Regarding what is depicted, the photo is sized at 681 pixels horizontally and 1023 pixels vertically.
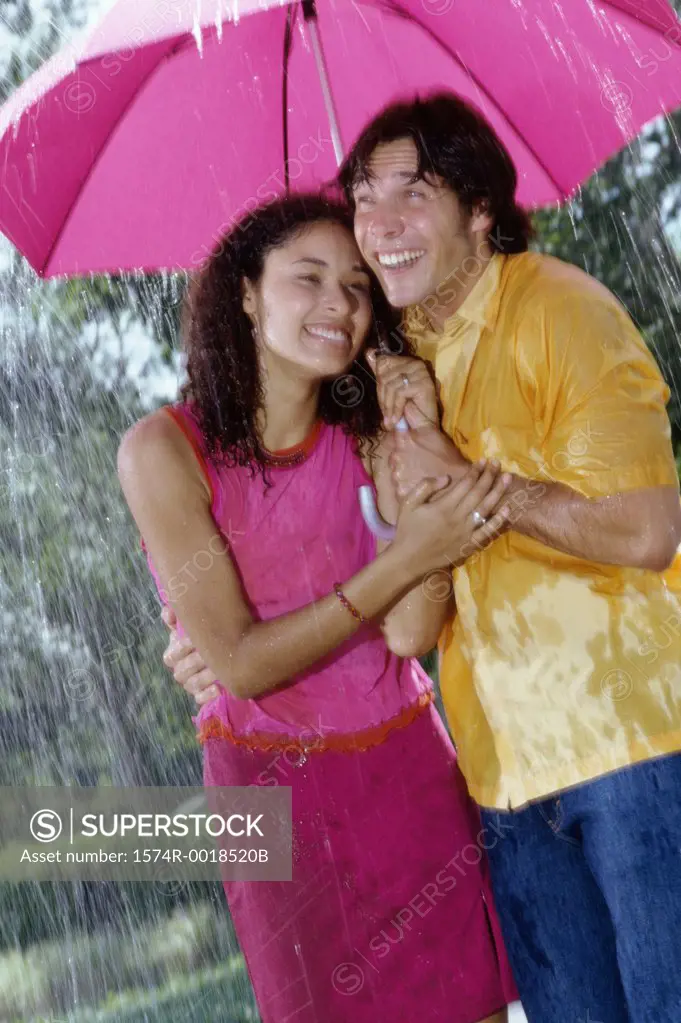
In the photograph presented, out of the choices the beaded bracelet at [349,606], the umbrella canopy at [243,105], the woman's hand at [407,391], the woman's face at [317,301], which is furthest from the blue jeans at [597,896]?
the umbrella canopy at [243,105]

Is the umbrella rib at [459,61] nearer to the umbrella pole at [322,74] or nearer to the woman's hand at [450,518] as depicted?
the umbrella pole at [322,74]

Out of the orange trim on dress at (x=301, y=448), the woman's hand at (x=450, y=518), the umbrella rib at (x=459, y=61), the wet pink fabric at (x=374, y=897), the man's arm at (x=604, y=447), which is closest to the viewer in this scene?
the man's arm at (x=604, y=447)

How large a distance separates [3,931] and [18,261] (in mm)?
4043

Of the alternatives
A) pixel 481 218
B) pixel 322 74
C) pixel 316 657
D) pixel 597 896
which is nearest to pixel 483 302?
pixel 481 218

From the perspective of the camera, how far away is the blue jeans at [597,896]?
84.4 inches

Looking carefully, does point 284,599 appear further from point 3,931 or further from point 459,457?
point 3,931

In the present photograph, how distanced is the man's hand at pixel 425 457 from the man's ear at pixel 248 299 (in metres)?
0.48

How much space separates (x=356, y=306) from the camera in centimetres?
252

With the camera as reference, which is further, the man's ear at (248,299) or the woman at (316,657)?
the man's ear at (248,299)

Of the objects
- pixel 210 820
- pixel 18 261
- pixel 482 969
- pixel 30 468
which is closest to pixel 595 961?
pixel 482 969

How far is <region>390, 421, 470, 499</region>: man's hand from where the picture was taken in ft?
7.52

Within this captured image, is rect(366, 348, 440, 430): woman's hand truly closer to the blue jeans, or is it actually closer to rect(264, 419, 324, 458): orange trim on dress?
rect(264, 419, 324, 458): orange trim on dress

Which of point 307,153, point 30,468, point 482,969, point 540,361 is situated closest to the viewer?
point 540,361

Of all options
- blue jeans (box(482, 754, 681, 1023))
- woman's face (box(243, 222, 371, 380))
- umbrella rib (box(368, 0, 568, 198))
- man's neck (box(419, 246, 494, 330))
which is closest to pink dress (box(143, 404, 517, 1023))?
blue jeans (box(482, 754, 681, 1023))
